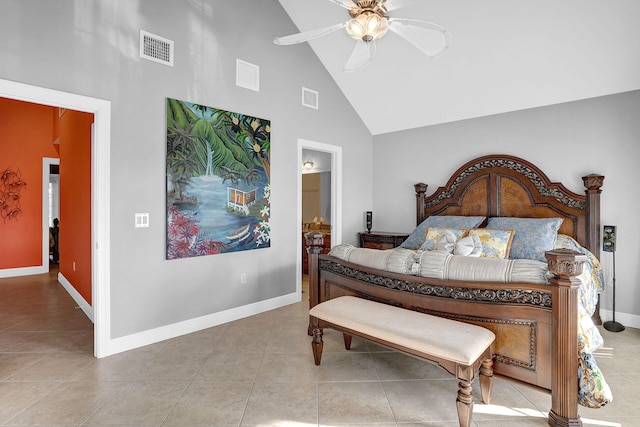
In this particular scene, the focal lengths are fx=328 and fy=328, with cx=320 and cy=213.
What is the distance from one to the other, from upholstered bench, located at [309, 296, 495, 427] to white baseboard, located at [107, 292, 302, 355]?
1499 mm

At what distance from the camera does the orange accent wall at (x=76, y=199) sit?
12.7 feet

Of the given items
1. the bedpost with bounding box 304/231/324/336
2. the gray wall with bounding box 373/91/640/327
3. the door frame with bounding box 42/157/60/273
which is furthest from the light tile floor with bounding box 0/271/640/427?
the door frame with bounding box 42/157/60/273

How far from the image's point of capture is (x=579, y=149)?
371 cm

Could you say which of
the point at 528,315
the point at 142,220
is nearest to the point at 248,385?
the point at 142,220

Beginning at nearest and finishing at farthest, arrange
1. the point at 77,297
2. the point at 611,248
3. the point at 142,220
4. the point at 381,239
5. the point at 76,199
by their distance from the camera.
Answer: the point at 142,220, the point at 611,248, the point at 77,297, the point at 76,199, the point at 381,239

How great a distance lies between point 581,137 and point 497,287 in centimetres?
289

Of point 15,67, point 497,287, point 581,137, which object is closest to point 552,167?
point 581,137

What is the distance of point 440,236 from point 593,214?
160 cm

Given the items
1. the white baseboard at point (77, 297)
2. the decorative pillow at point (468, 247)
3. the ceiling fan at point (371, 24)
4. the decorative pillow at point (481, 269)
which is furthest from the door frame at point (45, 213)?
the decorative pillow at point (468, 247)

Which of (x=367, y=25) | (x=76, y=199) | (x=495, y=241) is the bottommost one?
(x=495, y=241)

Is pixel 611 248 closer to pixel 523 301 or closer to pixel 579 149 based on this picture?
pixel 579 149

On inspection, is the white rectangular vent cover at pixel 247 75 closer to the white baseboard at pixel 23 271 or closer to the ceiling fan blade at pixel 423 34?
the ceiling fan blade at pixel 423 34

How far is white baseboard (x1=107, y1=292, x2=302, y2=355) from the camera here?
2.89 m

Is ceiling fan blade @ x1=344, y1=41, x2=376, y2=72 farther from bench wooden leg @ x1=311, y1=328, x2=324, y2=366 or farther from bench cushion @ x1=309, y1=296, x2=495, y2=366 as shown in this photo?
bench wooden leg @ x1=311, y1=328, x2=324, y2=366
